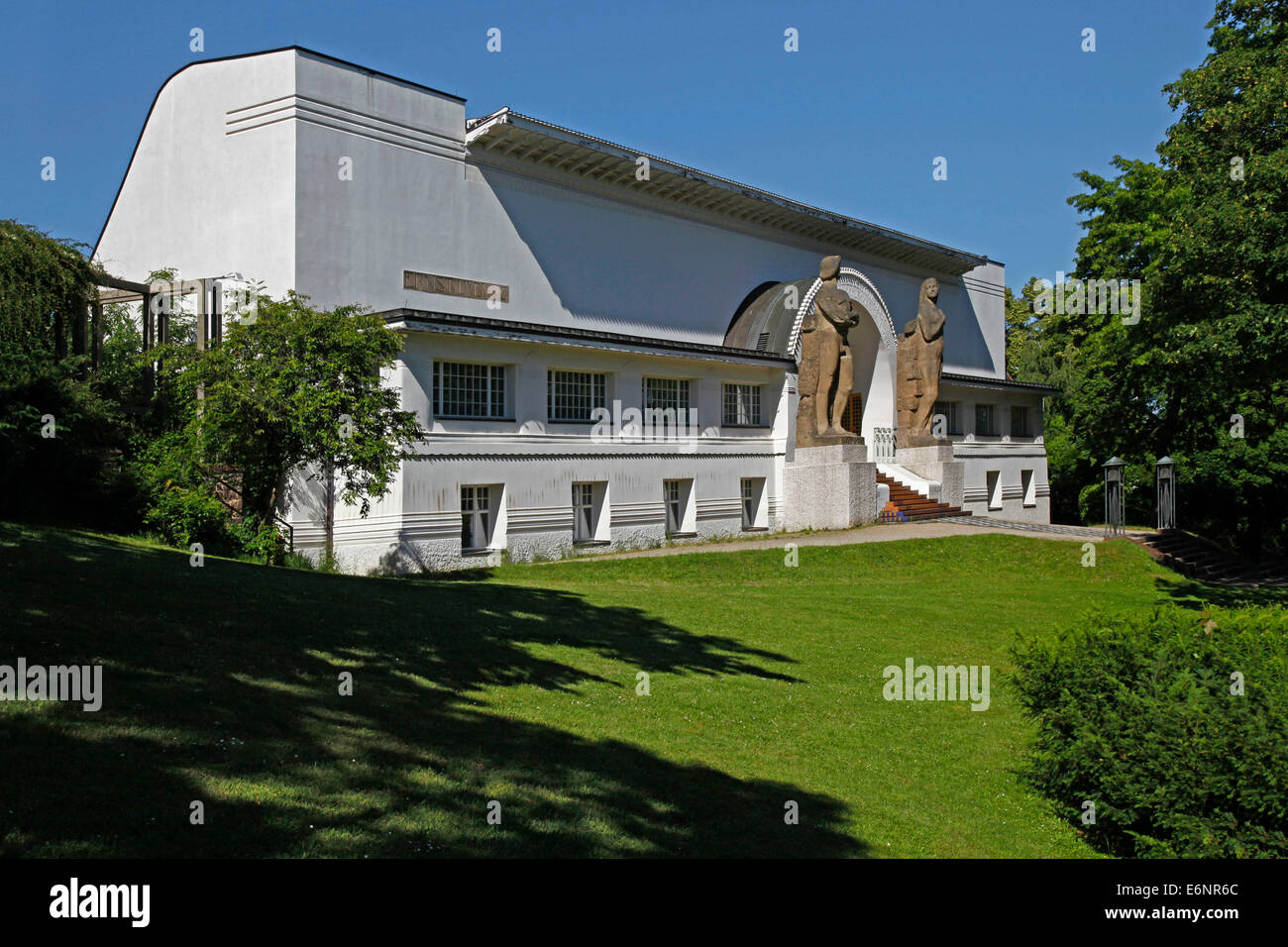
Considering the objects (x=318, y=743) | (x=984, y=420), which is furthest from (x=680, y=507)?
(x=318, y=743)

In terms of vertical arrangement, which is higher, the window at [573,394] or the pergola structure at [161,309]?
the pergola structure at [161,309]

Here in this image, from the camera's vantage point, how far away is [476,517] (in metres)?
23.0

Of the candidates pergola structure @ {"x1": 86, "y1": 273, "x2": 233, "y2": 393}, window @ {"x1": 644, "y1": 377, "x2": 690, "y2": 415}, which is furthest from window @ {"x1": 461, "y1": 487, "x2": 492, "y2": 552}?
pergola structure @ {"x1": 86, "y1": 273, "x2": 233, "y2": 393}

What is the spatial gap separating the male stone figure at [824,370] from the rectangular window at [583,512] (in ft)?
27.3

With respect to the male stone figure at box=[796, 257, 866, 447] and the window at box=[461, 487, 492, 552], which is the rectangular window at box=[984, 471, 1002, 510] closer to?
the male stone figure at box=[796, 257, 866, 447]

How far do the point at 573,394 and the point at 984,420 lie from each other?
938 inches

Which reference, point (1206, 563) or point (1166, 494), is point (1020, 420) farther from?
point (1206, 563)

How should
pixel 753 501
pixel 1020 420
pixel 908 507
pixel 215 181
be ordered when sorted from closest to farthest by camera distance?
1. pixel 215 181
2. pixel 753 501
3. pixel 908 507
4. pixel 1020 420

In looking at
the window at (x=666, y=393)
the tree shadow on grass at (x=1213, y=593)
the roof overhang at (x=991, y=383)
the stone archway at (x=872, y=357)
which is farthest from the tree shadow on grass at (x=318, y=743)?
the roof overhang at (x=991, y=383)

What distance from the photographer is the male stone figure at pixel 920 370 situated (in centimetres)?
3606

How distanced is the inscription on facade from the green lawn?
1110 cm

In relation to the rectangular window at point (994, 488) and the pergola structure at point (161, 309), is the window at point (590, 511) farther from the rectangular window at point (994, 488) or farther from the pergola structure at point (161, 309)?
the rectangular window at point (994, 488)

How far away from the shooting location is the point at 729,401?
99.6 feet
